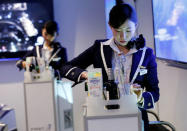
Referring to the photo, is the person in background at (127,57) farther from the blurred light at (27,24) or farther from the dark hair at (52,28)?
the blurred light at (27,24)

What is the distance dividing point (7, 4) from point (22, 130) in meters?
1.83

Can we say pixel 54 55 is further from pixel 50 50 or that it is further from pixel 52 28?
pixel 52 28

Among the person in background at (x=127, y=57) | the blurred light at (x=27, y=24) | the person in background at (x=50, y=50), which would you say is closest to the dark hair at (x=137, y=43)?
the person in background at (x=127, y=57)

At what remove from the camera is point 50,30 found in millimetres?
3662

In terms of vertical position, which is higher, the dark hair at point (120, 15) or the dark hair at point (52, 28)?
the dark hair at point (52, 28)

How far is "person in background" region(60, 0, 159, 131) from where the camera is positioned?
5.02 ft

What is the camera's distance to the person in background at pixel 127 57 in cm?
153

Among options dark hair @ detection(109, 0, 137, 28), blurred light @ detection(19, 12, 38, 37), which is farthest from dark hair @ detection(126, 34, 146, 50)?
blurred light @ detection(19, 12, 38, 37)

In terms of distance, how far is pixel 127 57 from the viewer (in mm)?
1615

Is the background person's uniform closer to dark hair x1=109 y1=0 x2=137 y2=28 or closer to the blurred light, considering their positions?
the blurred light

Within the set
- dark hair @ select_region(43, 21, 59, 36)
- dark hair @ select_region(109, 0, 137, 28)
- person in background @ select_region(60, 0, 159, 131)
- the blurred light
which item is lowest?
person in background @ select_region(60, 0, 159, 131)

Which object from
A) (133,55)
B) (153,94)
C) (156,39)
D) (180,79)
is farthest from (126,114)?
(156,39)

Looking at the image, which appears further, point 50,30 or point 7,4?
point 7,4

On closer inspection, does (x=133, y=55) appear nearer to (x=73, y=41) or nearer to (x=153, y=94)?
(x=153, y=94)
